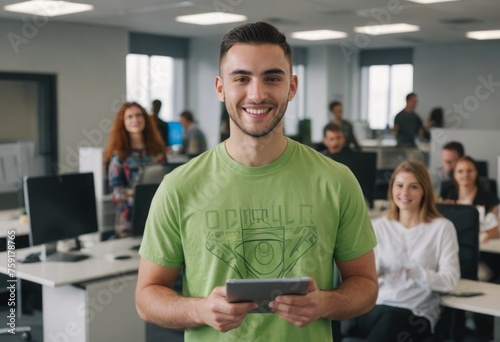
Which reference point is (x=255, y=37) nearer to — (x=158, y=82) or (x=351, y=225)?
(x=351, y=225)

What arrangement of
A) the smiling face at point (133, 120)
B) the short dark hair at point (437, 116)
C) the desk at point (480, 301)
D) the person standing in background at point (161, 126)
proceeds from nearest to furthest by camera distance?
the desk at point (480, 301), the smiling face at point (133, 120), the person standing in background at point (161, 126), the short dark hair at point (437, 116)

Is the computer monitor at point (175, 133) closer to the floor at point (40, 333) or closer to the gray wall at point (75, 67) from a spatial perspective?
the gray wall at point (75, 67)

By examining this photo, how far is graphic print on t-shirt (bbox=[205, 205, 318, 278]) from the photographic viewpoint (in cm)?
158

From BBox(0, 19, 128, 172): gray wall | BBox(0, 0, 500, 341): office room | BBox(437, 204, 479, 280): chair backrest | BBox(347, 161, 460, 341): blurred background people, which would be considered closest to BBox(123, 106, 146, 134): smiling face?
BBox(0, 0, 500, 341): office room

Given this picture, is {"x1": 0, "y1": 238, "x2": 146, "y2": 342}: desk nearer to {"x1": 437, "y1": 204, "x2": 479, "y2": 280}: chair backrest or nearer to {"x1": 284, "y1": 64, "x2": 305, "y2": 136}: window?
{"x1": 437, "y1": 204, "x2": 479, "y2": 280}: chair backrest

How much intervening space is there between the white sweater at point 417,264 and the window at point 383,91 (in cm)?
1204

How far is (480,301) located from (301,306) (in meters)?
2.27

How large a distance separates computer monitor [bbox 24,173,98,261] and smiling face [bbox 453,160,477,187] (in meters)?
2.80

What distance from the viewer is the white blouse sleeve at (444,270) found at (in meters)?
3.54

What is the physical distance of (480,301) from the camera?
3461 millimetres

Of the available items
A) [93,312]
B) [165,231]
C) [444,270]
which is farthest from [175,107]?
[165,231]

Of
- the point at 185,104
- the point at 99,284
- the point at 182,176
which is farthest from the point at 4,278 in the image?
the point at 185,104

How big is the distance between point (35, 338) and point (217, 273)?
152 inches

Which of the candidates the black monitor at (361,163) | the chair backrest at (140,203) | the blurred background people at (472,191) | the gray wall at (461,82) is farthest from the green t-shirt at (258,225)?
the gray wall at (461,82)
